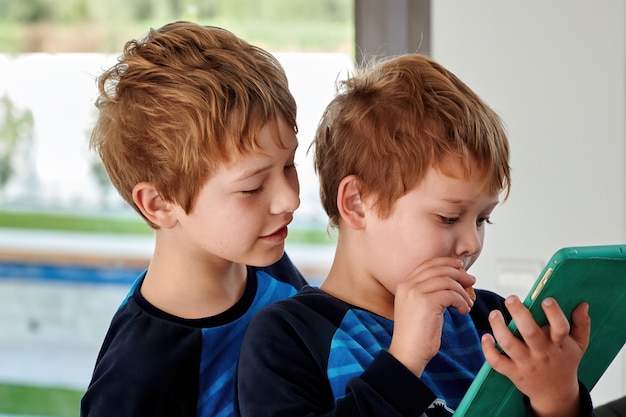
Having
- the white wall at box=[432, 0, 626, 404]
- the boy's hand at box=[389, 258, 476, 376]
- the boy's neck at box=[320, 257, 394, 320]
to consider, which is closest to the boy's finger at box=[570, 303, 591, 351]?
the boy's hand at box=[389, 258, 476, 376]

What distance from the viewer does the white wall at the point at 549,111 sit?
7.63 feet

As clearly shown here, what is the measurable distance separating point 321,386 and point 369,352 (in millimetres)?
77

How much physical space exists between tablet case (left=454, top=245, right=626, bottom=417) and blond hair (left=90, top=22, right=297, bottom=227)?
0.42 metres

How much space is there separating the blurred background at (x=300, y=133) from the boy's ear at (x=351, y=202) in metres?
0.34

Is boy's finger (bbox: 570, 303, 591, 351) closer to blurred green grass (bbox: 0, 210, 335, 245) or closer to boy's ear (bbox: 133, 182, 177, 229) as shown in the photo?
boy's ear (bbox: 133, 182, 177, 229)

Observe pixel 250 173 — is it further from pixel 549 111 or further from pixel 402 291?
pixel 549 111

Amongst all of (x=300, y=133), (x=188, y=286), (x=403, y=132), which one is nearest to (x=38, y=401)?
(x=300, y=133)

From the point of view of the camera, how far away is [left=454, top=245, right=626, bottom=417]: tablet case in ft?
3.00

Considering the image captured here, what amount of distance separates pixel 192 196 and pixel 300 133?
5.17 ft

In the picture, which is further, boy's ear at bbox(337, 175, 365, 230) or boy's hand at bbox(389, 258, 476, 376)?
boy's ear at bbox(337, 175, 365, 230)

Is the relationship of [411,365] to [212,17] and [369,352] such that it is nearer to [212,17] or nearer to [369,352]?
[369,352]

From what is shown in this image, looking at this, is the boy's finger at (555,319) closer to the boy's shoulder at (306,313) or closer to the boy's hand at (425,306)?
the boy's hand at (425,306)

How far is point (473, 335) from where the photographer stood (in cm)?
123

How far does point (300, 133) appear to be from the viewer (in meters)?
2.75
